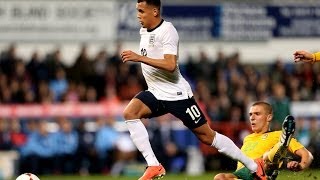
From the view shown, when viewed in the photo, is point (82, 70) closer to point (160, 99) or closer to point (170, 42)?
point (160, 99)

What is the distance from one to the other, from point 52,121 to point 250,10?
6.93 metres

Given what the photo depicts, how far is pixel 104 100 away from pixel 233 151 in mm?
10964

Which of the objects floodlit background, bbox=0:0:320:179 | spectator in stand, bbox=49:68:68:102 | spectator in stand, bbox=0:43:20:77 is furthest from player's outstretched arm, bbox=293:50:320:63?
spectator in stand, bbox=0:43:20:77

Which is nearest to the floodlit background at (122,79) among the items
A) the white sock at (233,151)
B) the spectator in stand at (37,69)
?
the spectator in stand at (37,69)

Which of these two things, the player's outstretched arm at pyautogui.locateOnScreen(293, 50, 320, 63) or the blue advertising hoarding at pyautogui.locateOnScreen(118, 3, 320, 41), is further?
the blue advertising hoarding at pyautogui.locateOnScreen(118, 3, 320, 41)

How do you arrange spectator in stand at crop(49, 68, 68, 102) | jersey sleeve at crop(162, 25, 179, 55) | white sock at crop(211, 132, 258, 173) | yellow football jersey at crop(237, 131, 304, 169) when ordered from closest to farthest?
1. jersey sleeve at crop(162, 25, 179, 55)
2. white sock at crop(211, 132, 258, 173)
3. yellow football jersey at crop(237, 131, 304, 169)
4. spectator in stand at crop(49, 68, 68, 102)

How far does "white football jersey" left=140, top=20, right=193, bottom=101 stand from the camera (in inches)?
477

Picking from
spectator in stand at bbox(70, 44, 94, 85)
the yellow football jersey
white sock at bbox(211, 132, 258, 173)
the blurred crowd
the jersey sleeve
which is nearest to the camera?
the jersey sleeve

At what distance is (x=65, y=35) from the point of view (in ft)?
85.1

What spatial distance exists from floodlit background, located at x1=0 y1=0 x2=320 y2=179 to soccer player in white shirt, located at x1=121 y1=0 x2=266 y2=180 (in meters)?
9.65

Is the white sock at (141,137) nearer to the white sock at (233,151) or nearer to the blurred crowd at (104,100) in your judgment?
the white sock at (233,151)

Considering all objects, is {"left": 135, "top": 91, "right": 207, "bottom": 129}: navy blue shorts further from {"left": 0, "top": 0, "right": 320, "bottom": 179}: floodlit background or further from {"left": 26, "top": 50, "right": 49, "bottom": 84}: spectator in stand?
{"left": 26, "top": 50, "right": 49, "bottom": 84}: spectator in stand

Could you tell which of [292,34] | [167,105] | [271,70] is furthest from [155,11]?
[292,34]

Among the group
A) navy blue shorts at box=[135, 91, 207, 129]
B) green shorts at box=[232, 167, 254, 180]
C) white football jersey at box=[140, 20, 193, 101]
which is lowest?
green shorts at box=[232, 167, 254, 180]
